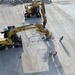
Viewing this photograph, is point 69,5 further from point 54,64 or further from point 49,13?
point 54,64

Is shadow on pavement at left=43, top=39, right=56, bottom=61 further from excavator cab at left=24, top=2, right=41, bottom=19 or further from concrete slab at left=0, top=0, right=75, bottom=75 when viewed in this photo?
excavator cab at left=24, top=2, right=41, bottom=19

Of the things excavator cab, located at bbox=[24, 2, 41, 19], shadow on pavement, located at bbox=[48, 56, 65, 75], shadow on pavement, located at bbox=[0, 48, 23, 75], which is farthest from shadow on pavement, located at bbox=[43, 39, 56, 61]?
excavator cab, located at bbox=[24, 2, 41, 19]

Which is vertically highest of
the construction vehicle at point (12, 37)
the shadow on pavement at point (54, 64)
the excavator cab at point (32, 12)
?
the construction vehicle at point (12, 37)

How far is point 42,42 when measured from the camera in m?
21.0

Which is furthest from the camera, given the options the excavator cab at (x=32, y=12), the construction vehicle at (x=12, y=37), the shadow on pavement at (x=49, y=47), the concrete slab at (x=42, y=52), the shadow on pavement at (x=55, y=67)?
the excavator cab at (x=32, y=12)

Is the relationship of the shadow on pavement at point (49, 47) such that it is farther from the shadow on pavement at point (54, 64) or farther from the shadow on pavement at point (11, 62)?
the shadow on pavement at point (11, 62)

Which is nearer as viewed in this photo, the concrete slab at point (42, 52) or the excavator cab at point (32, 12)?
the concrete slab at point (42, 52)

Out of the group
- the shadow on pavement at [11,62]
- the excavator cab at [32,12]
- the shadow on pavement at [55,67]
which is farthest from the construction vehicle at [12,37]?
the excavator cab at [32,12]

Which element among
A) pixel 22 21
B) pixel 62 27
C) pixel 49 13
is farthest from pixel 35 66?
pixel 49 13

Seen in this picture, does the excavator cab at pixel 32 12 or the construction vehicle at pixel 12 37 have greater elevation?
the construction vehicle at pixel 12 37

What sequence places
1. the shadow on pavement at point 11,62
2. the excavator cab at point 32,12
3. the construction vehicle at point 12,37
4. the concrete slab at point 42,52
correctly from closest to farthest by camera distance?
the shadow on pavement at point 11,62
the concrete slab at point 42,52
the construction vehicle at point 12,37
the excavator cab at point 32,12


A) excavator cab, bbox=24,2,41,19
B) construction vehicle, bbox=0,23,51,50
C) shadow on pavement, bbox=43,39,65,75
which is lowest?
excavator cab, bbox=24,2,41,19

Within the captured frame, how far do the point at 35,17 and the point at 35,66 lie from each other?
34.5 ft

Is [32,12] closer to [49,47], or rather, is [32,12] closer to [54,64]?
[49,47]
